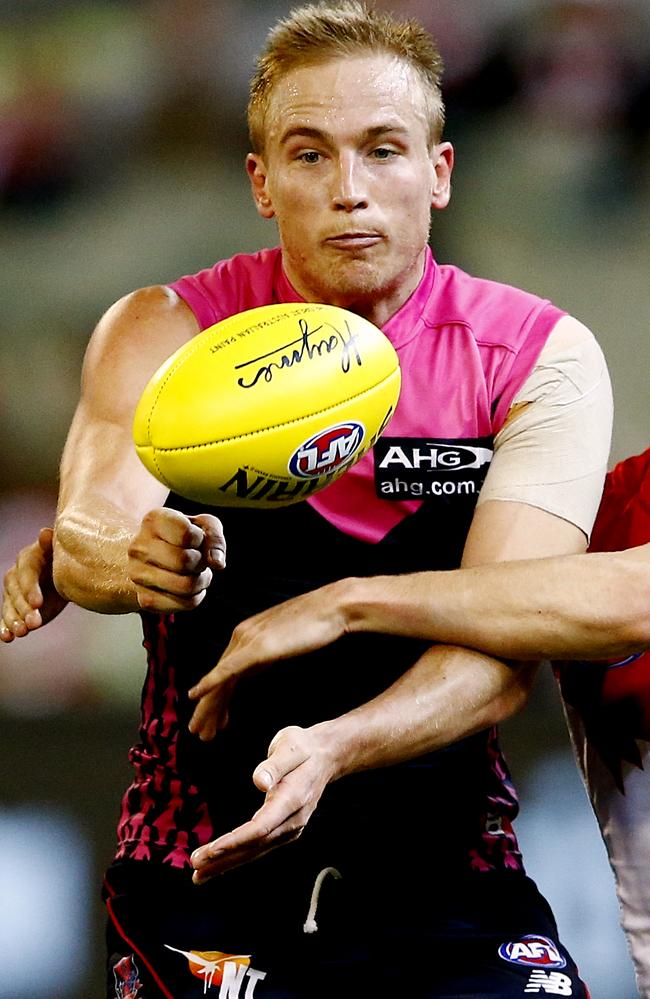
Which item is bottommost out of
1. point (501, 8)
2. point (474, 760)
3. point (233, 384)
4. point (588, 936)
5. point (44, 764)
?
point (588, 936)

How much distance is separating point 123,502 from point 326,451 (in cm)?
43

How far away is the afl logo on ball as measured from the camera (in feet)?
4.91

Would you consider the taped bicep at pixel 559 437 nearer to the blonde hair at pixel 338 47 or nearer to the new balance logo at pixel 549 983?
the blonde hair at pixel 338 47

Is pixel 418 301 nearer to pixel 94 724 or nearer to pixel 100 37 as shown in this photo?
pixel 94 724

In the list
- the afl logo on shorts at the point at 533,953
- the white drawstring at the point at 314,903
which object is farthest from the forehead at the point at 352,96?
the afl logo on shorts at the point at 533,953

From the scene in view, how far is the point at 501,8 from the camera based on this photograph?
16.6 ft

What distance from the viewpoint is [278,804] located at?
4.62 ft

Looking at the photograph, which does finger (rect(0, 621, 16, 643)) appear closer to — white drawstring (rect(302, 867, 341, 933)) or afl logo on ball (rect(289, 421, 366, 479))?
white drawstring (rect(302, 867, 341, 933))

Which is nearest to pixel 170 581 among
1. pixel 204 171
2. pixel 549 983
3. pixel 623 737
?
pixel 549 983

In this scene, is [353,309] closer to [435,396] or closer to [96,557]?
[435,396]

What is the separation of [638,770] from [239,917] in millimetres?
626

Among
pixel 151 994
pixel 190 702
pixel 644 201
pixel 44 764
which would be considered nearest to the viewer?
pixel 151 994

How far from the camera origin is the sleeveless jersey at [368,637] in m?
1.93

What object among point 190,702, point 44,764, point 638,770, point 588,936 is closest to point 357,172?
point 190,702
